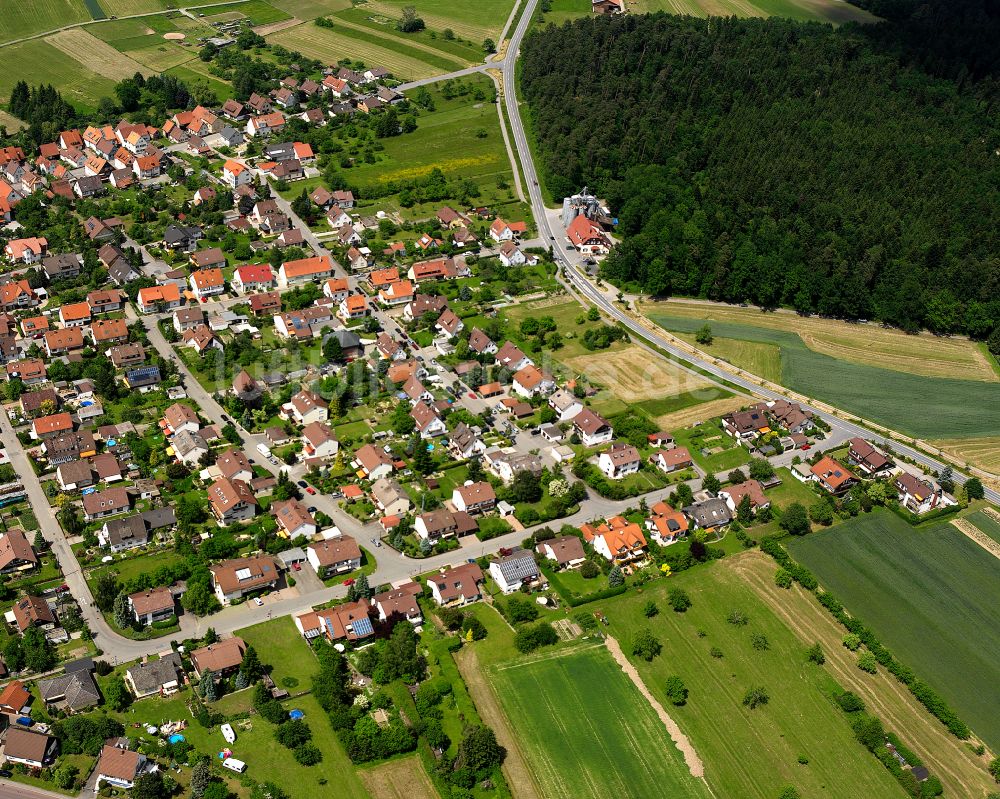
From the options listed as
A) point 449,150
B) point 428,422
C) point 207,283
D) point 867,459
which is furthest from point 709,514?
point 449,150

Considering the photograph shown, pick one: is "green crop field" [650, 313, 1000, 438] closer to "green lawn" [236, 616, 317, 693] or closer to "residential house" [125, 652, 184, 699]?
"green lawn" [236, 616, 317, 693]

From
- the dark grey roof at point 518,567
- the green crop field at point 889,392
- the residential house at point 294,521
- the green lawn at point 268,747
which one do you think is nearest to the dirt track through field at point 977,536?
the green crop field at point 889,392

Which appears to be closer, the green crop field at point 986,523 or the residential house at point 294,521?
the residential house at point 294,521

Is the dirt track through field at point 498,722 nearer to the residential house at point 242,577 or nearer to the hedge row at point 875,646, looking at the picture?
the residential house at point 242,577

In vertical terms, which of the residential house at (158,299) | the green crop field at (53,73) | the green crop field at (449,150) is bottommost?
the residential house at (158,299)

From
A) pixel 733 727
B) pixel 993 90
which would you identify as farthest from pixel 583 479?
pixel 993 90

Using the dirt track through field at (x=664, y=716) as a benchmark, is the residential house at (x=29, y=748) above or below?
above

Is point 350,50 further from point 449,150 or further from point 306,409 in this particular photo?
point 306,409
